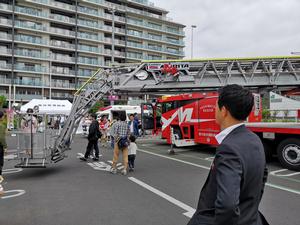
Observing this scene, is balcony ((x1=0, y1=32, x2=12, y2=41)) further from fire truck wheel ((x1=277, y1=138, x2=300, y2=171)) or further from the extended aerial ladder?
fire truck wheel ((x1=277, y1=138, x2=300, y2=171))

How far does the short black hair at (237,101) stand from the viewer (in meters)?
1.92

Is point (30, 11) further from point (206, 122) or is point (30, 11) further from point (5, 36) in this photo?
point (206, 122)

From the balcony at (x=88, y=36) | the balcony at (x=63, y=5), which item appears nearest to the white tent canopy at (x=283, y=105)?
the balcony at (x=88, y=36)

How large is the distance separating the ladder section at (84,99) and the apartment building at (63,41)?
36170 millimetres

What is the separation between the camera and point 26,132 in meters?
8.38

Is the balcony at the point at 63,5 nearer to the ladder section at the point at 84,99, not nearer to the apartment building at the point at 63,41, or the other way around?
the apartment building at the point at 63,41

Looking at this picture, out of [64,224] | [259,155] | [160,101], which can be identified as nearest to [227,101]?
[259,155]

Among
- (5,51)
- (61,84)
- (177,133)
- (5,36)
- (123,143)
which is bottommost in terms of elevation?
(177,133)

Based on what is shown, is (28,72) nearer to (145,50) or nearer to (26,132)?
(145,50)

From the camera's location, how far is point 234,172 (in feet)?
5.69

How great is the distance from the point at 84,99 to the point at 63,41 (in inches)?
1989

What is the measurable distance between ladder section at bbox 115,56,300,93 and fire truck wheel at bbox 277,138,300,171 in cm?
294


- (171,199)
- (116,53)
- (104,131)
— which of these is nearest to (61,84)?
(116,53)

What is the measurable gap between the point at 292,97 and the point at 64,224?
10.2 m
